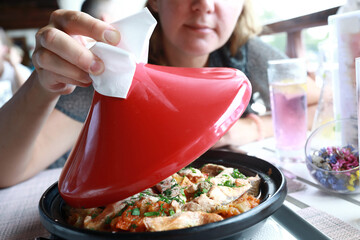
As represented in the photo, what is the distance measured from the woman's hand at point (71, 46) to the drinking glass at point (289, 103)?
71 centimetres

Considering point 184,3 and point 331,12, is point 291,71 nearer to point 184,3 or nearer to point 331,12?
point 184,3

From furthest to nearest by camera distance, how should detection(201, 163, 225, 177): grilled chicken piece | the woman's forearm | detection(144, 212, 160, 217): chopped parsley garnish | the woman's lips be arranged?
the woman's lips
the woman's forearm
detection(201, 163, 225, 177): grilled chicken piece
detection(144, 212, 160, 217): chopped parsley garnish

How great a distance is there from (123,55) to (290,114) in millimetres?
818

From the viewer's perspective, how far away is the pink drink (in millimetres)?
1129

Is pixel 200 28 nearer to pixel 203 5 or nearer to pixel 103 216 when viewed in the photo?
pixel 203 5

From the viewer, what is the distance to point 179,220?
1.61ft

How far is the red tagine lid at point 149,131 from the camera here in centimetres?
50

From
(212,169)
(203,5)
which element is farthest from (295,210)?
(203,5)

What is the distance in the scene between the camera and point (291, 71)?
1.11 meters

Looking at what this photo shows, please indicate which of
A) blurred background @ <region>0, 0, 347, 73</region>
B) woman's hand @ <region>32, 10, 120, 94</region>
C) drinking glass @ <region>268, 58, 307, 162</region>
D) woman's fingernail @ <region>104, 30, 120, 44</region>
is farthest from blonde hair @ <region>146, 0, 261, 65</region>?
woman's fingernail @ <region>104, 30, 120, 44</region>

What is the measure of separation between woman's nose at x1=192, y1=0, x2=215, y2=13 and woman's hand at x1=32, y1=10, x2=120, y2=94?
1.85 ft

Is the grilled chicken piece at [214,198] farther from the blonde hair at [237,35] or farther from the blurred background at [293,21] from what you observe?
the blonde hair at [237,35]

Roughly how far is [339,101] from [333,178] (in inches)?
9.7

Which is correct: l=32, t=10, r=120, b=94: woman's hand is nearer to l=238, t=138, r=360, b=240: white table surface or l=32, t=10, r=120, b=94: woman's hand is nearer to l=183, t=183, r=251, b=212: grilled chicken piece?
l=183, t=183, r=251, b=212: grilled chicken piece
